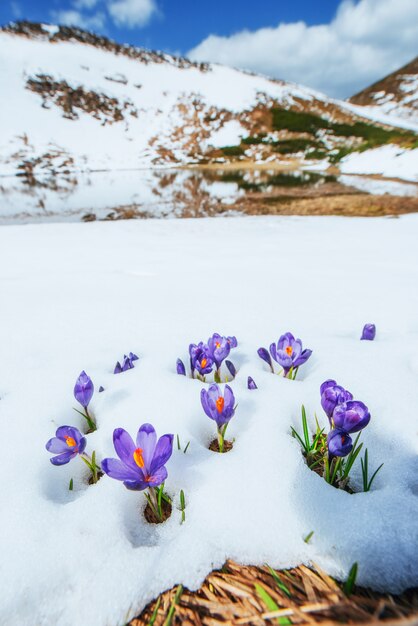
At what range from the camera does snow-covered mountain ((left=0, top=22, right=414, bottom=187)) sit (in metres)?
48.2

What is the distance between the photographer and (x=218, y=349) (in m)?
1.70

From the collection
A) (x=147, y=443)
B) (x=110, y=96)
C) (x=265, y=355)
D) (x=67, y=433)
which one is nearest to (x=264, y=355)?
(x=265, y=355)

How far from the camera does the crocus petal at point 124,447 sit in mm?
1014

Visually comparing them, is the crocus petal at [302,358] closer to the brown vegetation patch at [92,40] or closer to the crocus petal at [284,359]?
the crocus petal at [284,359]

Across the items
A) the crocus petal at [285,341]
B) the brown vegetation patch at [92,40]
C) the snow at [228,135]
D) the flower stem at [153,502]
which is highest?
the brown vegetation patch at [92,40]

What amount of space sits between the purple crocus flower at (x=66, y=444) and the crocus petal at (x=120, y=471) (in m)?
0.25

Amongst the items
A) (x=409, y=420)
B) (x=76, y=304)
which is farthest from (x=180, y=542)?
(x=76, y=304)

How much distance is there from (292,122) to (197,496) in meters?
66.2

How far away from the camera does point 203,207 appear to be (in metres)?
11.1

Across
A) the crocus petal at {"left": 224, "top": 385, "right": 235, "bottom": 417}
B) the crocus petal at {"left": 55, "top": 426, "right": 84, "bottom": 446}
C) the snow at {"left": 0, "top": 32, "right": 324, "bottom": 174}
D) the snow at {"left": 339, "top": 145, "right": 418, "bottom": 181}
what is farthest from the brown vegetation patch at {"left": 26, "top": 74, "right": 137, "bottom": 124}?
the crocus petal at {"left": 224, "top": 385, "right": 235, "bottom": 417}

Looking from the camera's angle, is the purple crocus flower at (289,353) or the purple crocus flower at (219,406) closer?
the purple crocus flower at (219,406)

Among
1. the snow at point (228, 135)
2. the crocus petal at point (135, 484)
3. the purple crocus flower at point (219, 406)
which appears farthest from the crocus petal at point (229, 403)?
the snow at point (228, 135)

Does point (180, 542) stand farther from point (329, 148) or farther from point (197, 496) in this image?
point (329, 148)

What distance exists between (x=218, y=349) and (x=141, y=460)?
2.57 ft
